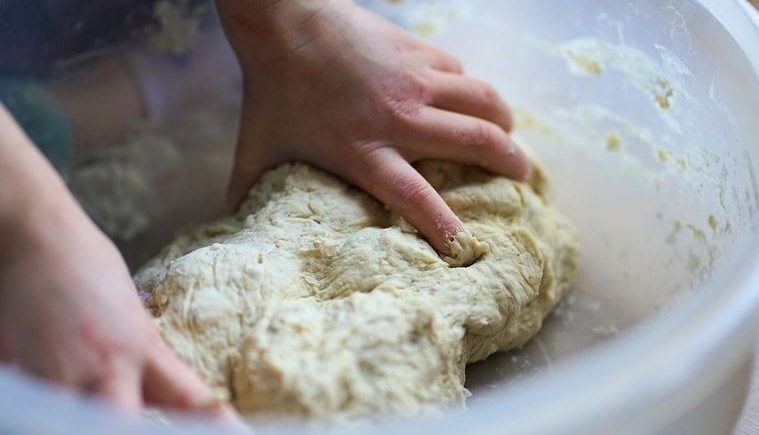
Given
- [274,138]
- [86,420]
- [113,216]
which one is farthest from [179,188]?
[86,420]

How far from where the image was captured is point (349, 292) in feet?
2.64

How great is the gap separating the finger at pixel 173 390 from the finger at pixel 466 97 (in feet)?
1.59

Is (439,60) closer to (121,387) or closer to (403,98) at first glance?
(403,98)

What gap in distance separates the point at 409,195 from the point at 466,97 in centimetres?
19

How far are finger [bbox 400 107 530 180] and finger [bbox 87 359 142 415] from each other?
436 mm

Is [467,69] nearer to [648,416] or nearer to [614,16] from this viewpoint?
[614,16]

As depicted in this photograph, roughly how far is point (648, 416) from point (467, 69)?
777mm

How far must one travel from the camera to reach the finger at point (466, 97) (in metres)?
1.00

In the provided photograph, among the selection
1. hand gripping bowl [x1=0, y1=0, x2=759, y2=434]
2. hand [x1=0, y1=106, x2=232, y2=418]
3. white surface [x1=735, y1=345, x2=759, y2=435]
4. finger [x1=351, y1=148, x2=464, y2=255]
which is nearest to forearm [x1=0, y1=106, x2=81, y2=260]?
hand [x1=0, y1=106, x2=232, y2=418]

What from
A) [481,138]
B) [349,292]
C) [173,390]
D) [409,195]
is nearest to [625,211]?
[481,138]

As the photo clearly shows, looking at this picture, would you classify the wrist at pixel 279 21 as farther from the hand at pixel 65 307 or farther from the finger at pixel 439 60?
the hand at pixel 65 307

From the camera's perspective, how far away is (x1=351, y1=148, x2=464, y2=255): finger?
86cm

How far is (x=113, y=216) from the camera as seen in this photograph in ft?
3.96

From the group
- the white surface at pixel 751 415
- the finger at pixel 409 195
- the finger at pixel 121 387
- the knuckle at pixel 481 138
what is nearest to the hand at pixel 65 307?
the finger at pixel 121 387
